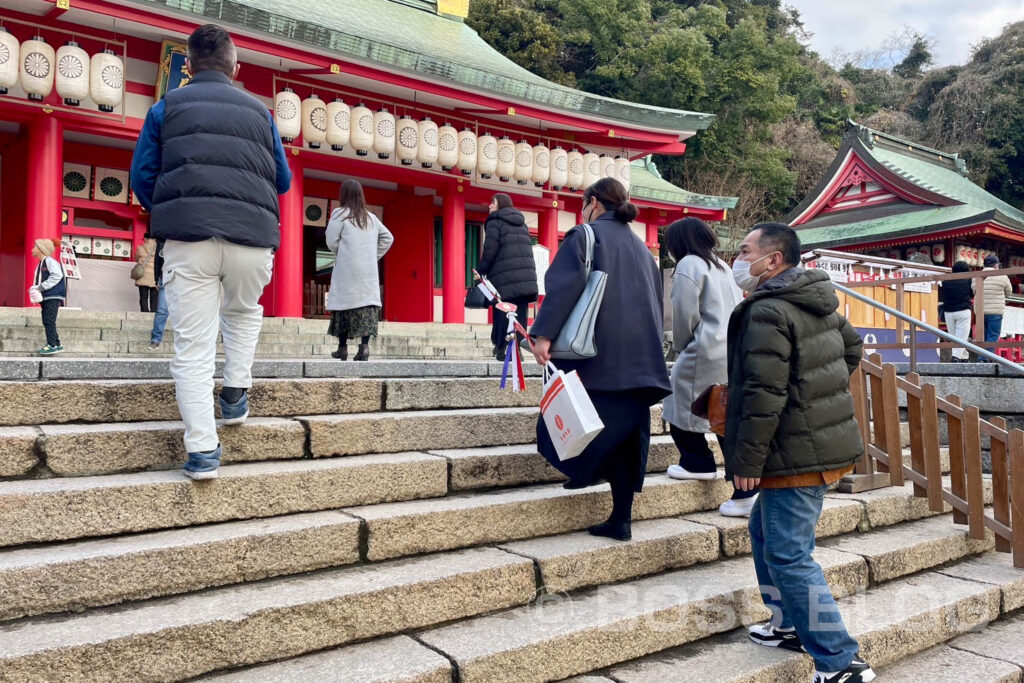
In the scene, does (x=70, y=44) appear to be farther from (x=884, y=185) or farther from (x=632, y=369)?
(x=884, y=185)

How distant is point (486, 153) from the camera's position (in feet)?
35.2

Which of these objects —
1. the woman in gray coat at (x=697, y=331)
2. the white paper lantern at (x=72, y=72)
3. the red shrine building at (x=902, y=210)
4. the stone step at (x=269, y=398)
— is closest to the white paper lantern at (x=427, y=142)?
the white paper lantern at (x=72, y=72)

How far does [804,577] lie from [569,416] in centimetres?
105

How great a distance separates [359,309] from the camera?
17.5ft

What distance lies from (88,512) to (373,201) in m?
9.97

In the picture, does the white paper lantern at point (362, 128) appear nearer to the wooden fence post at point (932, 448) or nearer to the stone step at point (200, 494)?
the stone step at point (200, 494)

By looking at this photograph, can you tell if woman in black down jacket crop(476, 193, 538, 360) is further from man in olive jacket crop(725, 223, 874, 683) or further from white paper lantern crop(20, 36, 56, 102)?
white paper lantern crop(20, 36, 56, 102)

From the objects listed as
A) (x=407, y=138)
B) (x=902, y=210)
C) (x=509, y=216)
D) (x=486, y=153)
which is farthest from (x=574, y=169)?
(x=902, y=210)

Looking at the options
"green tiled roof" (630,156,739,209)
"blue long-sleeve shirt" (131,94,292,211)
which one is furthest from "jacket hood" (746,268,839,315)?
"green tiled roof" (630,156,739,209)

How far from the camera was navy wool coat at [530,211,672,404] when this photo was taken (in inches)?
130

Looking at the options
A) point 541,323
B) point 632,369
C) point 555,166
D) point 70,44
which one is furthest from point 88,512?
point 555,166

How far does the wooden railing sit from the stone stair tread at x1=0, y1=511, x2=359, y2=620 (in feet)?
10.9

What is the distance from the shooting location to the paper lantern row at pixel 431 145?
30.1 feet

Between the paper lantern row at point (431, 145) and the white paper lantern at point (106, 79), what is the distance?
5.53 ft
